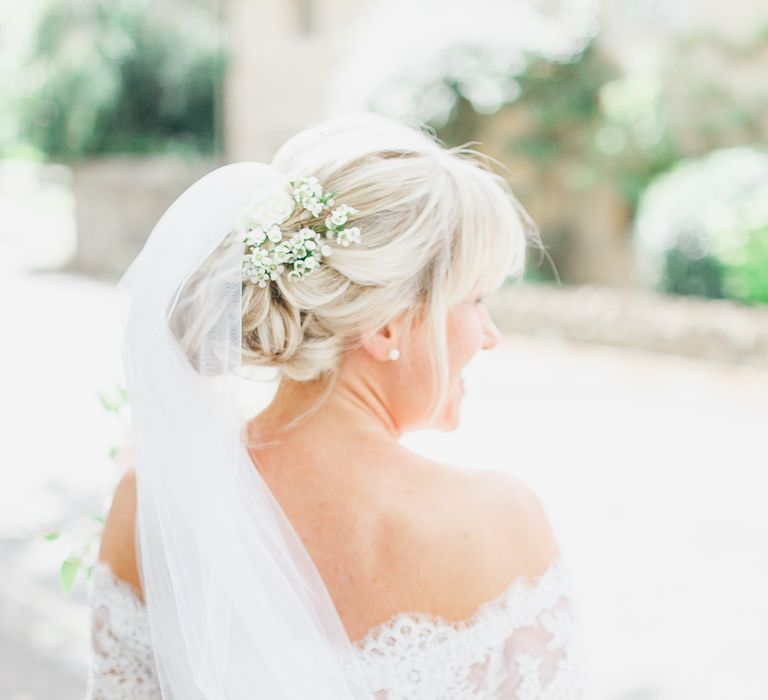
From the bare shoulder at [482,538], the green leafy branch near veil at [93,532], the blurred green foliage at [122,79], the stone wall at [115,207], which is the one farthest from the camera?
the blurred green foliage at [122,79]

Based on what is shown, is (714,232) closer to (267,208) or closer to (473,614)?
(267,208)

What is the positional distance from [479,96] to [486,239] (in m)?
10.5

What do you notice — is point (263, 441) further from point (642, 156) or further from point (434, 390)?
point (642, 156)

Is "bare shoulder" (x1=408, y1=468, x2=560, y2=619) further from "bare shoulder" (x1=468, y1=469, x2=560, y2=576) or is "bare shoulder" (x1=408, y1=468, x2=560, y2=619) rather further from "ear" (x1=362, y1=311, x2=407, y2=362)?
"ear" (x1=362, y1=311, x2=407, y2=362)

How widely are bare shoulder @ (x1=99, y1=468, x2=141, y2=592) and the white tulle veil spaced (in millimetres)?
33

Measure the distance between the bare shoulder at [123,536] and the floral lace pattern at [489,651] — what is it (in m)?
0.38

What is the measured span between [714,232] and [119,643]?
7.87m

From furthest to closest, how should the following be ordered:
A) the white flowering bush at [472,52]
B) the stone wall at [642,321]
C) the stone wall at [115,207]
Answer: the stone wall at [115,207] < the white flowering bush at [472,52] < the stone wall at [642,321]

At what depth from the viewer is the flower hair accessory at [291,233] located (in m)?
1.38

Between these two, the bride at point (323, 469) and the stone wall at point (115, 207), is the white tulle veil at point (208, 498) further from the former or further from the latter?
the stone wall at point (115, 207)

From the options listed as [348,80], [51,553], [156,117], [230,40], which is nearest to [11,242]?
[156,117]

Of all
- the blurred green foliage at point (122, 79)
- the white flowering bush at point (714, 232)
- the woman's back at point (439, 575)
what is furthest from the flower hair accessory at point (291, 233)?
the blurred green foliage at point (122, 79)

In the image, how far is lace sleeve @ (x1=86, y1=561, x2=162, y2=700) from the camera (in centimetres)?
152

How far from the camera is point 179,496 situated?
4.82 ft
